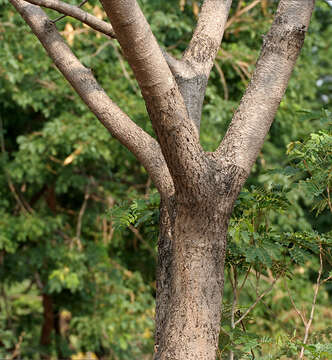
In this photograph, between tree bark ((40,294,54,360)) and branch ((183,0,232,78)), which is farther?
tree bark ((40,294,54,360))

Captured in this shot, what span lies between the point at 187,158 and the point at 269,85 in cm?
55

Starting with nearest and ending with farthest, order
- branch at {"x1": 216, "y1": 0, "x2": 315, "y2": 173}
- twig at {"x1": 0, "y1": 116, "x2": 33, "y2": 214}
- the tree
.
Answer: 1. the tree
2. branch at {"x1": 216, "y1": 0, "x2": 315, "y2": 173}
3. twig at {"x1": 0, "y1": 116, "x2": 33, "y2": 214}

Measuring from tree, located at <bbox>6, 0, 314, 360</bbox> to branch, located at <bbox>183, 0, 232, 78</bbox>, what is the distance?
18cm

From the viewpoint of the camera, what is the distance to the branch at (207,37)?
8.29 ft

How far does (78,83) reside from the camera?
2326 millimetres

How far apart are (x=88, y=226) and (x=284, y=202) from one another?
171 inches

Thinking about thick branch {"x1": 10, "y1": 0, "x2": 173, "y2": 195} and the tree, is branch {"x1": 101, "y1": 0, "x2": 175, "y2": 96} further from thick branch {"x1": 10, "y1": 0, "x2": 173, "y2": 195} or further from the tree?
thick branch {"x1": 10, "y1": 0, "x2": 173, "y2": 195}

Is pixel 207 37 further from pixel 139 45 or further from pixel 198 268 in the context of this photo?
pixel 198 268

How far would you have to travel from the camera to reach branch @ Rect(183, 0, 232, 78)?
253 centimetres

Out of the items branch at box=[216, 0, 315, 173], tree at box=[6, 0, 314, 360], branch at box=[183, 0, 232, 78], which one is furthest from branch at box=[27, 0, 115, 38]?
branch at box=[216, 0, 315, 173]

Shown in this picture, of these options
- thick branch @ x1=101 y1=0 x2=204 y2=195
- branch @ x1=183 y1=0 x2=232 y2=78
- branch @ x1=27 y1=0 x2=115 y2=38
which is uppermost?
branch @ x1=183 y1=0 x2=232 y2=78

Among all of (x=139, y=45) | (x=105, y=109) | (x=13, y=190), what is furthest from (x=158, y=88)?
(x=13, y=190)

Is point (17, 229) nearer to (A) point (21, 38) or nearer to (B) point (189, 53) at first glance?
(A) point (21, 38)

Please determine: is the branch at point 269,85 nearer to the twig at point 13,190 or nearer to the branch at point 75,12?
the branch at point 75,12
